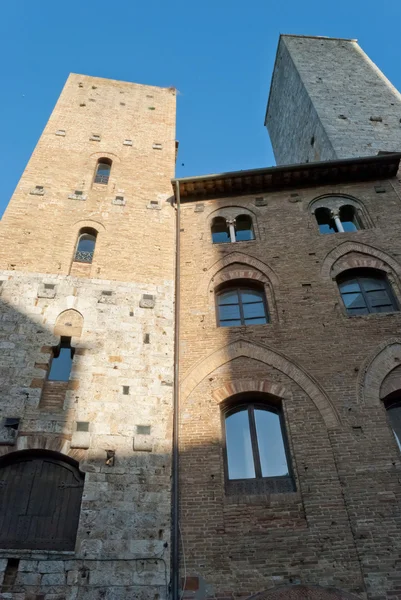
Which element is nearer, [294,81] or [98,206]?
[98,206]

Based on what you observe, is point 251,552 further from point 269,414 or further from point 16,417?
point 16,417

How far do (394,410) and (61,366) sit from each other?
6024 millimetres

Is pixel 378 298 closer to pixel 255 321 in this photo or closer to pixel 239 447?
pixel 255 321

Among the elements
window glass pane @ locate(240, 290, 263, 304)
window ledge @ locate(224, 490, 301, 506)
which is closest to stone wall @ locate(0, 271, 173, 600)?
window ledge @ locate(224, 490, 301, 506)

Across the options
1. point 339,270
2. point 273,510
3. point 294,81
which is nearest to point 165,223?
point 339,270

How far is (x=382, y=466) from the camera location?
7367 mm

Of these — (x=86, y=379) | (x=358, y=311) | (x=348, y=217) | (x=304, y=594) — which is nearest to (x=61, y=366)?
(x=86, y=379)

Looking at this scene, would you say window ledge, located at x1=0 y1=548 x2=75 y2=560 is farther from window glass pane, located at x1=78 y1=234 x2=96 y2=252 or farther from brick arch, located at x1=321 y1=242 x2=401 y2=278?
brick arch, located at x1=321 y1=242 x2=401 y2=278

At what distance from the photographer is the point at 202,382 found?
869 centimetres

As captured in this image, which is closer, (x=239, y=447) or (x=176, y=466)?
(x=176, y=466)

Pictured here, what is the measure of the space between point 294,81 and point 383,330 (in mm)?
17176

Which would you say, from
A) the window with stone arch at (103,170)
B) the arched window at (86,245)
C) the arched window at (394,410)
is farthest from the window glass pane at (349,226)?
the window with stone arch at (103,170)

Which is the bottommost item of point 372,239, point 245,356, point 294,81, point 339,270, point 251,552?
point 251,552

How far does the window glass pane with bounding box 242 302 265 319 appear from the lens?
10102mm
